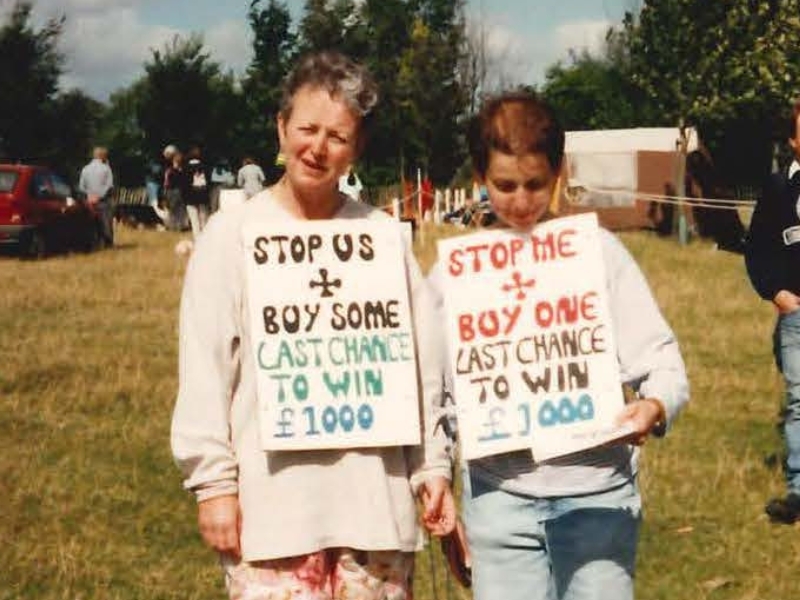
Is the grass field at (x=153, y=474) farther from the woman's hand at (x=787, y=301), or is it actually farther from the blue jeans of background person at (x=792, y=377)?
the woman's hand at (x=787, y=301)

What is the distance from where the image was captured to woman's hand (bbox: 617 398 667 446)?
3023 millimetres

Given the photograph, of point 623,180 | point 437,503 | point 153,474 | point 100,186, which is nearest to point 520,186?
point 437,503

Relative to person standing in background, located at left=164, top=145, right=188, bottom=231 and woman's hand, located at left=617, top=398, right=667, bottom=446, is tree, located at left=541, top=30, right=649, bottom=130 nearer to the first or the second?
person standing in background, located at left=164, top=145, right=188, bottom=231

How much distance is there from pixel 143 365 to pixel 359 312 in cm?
750

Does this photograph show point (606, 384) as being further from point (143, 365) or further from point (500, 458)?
point (143, 365)

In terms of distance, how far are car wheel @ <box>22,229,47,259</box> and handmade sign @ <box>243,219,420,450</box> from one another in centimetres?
1823

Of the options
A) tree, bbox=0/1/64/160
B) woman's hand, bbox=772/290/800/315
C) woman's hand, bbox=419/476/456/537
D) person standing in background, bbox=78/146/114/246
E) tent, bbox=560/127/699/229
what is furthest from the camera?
tree, bbox=0/1/64/160

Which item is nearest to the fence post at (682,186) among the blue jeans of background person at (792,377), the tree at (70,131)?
the blue jeans of background person at (792,377)

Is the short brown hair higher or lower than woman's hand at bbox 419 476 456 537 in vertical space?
higher

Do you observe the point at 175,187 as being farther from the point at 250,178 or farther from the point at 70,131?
the point at 70,131

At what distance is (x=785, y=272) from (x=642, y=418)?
3.54 m

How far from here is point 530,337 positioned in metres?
3.23

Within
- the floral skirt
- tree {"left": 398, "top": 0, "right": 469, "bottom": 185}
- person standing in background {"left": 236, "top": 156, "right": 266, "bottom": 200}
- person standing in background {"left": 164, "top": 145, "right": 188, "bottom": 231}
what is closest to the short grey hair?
the floral skirt

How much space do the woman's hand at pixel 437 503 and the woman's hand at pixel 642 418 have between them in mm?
448
